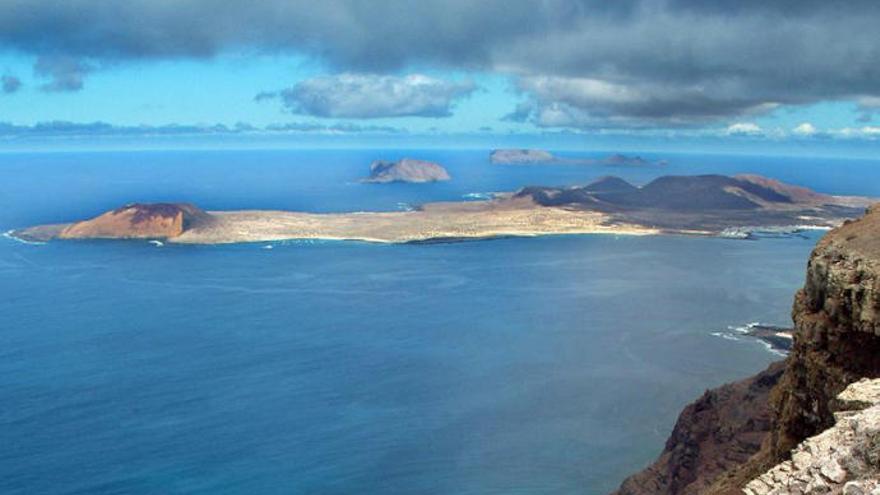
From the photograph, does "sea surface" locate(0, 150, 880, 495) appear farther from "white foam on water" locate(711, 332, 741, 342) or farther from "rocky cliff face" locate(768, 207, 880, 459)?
"rocky cliff face" locate(768, 207, 880, 459)

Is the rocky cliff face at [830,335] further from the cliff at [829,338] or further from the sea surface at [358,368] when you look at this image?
the sea surface at [358,368]

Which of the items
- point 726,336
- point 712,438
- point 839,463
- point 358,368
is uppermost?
point 839,463

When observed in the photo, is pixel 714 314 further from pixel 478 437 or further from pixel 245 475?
pixel 245 475

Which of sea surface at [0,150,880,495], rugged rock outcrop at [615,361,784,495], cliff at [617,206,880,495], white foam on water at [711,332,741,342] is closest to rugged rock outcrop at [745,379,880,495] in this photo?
cliff at [617,206,880,495]

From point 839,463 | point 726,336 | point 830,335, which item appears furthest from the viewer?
point 726,336

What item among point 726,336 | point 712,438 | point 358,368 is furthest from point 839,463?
point 726,336

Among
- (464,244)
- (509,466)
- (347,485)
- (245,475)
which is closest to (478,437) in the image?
(509,466)

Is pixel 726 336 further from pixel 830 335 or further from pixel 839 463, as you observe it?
pixel 839 463
